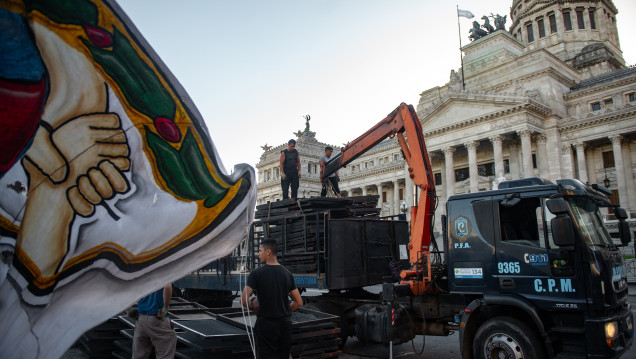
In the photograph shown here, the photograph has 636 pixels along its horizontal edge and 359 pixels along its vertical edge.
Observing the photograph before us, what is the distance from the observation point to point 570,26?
65.5 m

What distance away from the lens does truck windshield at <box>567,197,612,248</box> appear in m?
5.91

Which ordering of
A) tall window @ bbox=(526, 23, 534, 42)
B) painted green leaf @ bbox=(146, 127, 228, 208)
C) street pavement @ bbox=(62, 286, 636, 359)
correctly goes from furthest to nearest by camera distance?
1. tall window @ bbox=(526, 23, 534, 42)
2. street pavement @ bbox=(62, 286, 636, 359)
3. painted green leaf @ bbox=(146, 127, 228, 208)

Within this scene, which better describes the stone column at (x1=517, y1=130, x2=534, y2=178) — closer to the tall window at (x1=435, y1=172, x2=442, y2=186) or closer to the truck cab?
the tall window at (x1=435, y1=172, x2=442, y2=186)

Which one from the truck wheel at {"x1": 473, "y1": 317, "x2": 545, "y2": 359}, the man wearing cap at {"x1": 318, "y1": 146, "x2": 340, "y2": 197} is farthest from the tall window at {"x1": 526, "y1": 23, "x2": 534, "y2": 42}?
the truck wheel at {"x1": 473, "y1": 317, "x2": 545, "y2": 359}

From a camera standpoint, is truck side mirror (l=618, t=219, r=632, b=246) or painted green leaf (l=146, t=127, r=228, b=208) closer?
painted green leaf (l=146, t=127, r=228, b=208)

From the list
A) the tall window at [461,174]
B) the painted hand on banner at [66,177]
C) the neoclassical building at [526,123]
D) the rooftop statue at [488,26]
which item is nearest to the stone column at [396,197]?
the neoclassical building at [526,123]

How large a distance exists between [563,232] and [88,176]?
5.59 metres

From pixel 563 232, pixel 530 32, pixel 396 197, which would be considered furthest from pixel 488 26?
pixel 563 232

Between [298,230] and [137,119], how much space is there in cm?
646

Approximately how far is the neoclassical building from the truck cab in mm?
26130

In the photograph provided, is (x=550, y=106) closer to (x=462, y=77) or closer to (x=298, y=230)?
(x=462, y=77)

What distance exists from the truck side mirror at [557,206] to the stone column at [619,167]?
126 feet

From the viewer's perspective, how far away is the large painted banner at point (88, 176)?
83.4 inches

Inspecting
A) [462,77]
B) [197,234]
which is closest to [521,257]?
[197,234]
